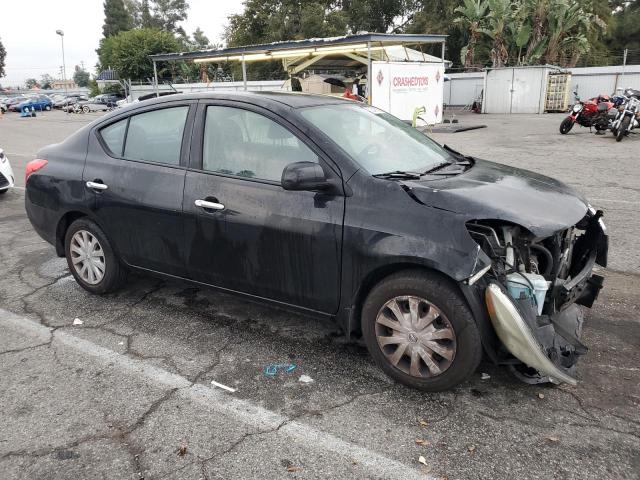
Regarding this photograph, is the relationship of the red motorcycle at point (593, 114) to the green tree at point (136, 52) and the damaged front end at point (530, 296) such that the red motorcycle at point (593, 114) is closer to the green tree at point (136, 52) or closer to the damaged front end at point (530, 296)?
the damaged front end at point (530, 296)

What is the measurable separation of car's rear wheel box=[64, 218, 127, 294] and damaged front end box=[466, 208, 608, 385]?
288 cm

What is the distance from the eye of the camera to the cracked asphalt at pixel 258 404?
8.27ft

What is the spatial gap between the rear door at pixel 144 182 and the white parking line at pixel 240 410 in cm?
75

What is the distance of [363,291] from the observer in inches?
125

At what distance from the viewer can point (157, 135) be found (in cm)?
398

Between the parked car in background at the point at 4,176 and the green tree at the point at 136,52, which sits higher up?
the green tree at the point at 136,52

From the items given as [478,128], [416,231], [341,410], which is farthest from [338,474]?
[478,128]

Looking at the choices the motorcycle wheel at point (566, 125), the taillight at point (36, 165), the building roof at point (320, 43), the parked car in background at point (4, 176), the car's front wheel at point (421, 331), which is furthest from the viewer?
the building roof at point (320, 43)

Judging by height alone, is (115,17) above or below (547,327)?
above

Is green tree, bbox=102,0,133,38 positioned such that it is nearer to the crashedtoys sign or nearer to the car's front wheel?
the crashedtoys sign

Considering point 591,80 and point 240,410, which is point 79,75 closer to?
point 591,80

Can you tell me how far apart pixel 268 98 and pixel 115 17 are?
91.0 metres

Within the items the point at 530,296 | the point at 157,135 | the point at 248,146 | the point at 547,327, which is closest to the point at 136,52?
the point at 157,135

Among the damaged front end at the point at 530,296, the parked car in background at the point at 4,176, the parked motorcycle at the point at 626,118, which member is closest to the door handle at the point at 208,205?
the damaged front end at the point at 530,296
